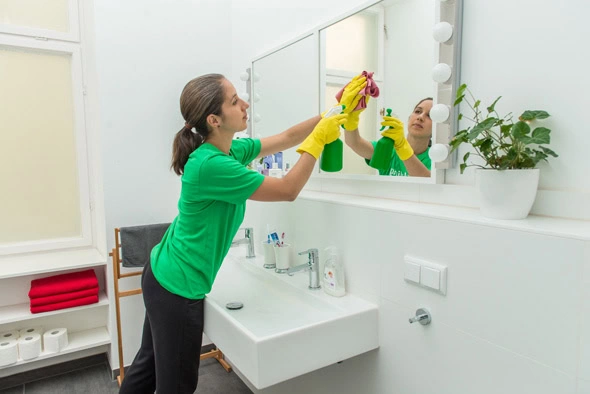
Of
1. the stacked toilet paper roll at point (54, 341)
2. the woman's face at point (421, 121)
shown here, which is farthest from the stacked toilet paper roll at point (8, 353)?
the woman's face at point (421, 121)

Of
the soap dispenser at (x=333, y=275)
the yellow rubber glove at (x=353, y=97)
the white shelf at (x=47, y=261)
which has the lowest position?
the white shelf at (x=47, y=261)

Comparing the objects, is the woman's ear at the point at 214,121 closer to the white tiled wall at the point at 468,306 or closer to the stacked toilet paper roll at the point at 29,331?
the white tiled wall at the point at 468,306

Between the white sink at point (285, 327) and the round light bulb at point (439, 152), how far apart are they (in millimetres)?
492

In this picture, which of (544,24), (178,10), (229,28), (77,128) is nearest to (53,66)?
(77,128)

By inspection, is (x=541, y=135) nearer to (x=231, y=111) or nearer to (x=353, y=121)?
(x=353, y=121)

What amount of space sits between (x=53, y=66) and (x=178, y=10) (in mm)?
849

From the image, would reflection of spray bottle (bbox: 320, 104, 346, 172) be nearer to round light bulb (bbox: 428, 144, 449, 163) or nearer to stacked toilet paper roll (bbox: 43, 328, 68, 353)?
round light bulb (bbox: 428, 144, 449, 163)

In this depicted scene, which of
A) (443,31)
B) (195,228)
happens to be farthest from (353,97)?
(195,228)

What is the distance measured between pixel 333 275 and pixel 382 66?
72 centimetres

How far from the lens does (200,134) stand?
1.40 m

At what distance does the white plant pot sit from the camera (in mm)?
911

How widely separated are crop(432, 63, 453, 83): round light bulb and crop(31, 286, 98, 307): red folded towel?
2.09 metres

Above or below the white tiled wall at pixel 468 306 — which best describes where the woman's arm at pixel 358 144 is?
above

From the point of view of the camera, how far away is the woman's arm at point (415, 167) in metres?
1.24
